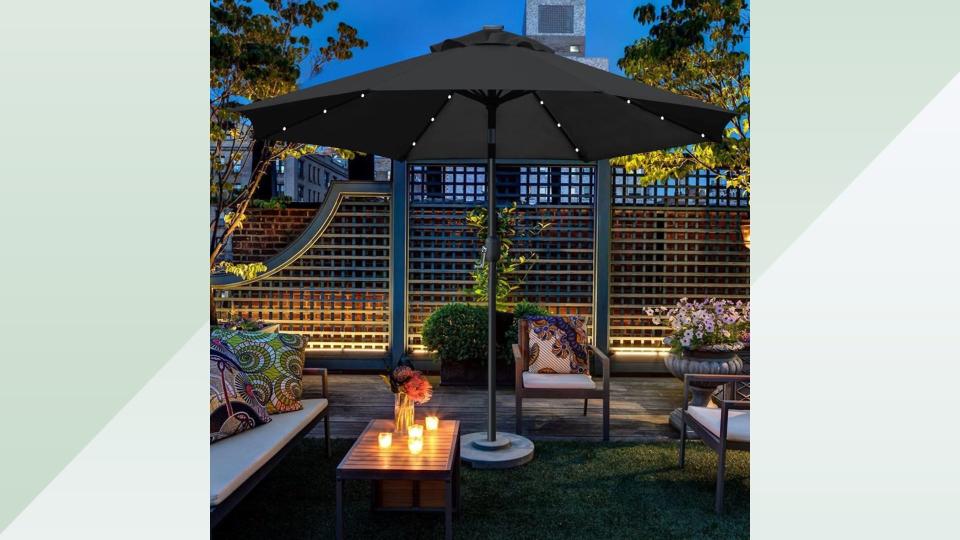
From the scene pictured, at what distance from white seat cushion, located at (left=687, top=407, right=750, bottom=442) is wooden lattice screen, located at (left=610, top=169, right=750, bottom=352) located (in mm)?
2945

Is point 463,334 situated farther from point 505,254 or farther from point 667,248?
point 667,248

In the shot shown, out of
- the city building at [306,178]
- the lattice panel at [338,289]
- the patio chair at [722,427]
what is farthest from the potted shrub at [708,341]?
the city building at [306,178]

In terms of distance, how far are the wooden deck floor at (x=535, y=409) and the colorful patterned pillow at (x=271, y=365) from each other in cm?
91

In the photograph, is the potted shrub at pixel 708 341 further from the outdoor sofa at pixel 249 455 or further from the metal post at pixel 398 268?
the metal post at pixel 398 268

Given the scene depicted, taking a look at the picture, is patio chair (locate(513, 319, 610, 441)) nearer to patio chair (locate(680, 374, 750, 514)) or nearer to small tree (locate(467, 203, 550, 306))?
patio chair (locate(680, 374, 750, 514))

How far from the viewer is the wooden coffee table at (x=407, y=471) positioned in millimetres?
2336

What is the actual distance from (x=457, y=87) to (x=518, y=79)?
25 centimetres

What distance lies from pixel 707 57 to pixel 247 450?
4.11 metres

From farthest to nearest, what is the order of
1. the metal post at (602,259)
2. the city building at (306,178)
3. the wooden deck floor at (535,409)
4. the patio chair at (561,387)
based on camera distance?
the city building at (306,178) < the metal post at (602,259) < the wooden deck floor at (535,409) < the patio chair at (561,387)
